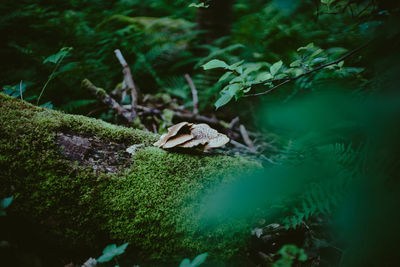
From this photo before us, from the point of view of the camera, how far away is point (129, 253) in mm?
1662

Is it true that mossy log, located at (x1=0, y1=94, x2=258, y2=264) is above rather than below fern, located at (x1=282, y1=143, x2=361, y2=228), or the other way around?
below

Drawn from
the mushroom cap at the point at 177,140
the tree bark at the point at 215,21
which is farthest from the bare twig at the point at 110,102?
the tree bark at the point at 215,21

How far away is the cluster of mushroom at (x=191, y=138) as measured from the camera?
200 cm

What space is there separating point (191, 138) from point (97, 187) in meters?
0.87

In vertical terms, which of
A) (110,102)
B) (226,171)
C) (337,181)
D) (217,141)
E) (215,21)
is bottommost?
(226,171)

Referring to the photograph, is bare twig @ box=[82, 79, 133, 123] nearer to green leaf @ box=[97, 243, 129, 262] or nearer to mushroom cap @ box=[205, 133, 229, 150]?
mushroom cap @ box=[205, 133, 229, 150]

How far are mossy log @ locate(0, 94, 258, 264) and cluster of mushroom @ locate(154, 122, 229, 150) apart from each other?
137 millimetres

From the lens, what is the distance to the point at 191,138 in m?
2.03

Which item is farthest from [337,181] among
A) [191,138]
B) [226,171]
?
[191,138]

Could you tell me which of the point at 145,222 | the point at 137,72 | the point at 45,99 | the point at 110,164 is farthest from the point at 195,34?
the point at 145,222

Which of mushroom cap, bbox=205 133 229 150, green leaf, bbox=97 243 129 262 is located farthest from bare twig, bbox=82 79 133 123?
green leaf, bbox=97 243 129 262

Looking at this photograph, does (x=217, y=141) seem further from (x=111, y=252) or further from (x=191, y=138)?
(x=111, y=252)

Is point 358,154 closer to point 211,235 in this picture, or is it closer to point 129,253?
point 211,235

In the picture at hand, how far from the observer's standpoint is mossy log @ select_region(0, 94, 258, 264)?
157 centimetres
